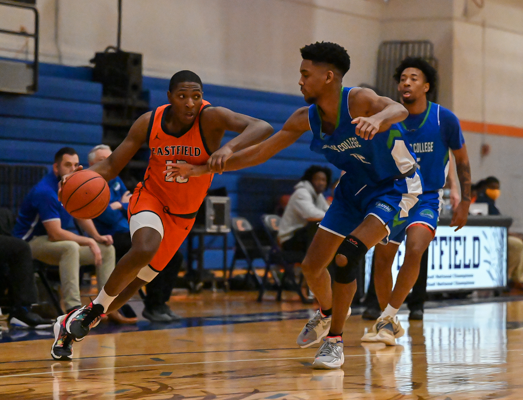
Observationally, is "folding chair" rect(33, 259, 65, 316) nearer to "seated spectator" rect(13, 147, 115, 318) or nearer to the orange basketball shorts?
"seated spectator" rect(13, 147, 115, 318)

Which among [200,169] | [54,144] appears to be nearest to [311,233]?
[54,144]

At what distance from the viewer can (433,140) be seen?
5.20 metres

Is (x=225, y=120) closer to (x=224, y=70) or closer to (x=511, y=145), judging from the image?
(x=224, y=70)

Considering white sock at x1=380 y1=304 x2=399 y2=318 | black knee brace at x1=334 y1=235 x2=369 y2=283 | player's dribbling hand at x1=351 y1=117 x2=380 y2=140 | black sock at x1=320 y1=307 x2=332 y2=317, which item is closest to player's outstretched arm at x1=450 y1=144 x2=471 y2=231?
white sock at x1=380 y1=304 x2=399 y2=318

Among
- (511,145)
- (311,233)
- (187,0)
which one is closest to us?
(311,233)

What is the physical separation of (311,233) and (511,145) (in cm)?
845

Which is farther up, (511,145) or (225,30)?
(225,30)

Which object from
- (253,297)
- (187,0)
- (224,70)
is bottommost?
(253,297)

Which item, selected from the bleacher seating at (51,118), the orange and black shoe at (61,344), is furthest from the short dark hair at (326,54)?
the bleacher seating at (51,118)

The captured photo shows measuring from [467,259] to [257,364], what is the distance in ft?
16.2

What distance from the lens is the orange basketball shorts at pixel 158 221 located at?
397 cm

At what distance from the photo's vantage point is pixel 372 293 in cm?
644

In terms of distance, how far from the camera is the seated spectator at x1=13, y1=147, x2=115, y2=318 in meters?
5.66

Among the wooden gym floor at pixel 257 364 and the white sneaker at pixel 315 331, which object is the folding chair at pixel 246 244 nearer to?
the wooden gym floor at pixel 257 364
